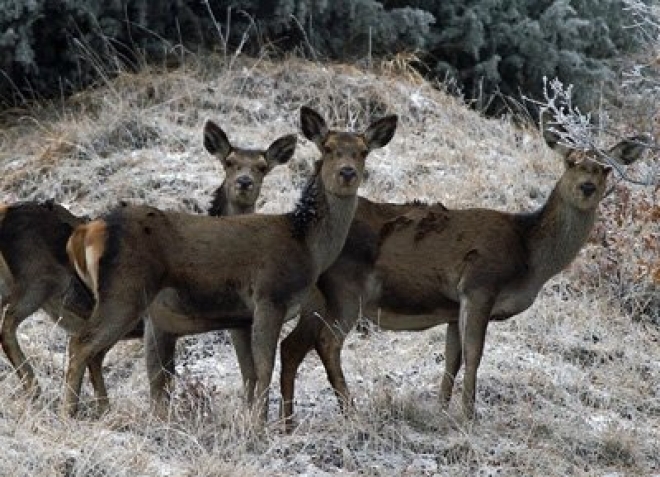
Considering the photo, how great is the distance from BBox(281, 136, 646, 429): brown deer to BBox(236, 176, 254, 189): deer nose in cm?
102

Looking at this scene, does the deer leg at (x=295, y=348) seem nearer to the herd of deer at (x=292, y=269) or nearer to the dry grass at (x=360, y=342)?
the herd of deer at (x=292, y=269)

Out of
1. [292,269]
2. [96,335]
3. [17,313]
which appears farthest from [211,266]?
[17,313]

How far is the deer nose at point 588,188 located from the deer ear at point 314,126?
189 cm

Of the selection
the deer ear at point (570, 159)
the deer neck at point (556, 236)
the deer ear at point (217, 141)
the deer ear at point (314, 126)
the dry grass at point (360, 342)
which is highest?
the deer ear at point (314, 126)

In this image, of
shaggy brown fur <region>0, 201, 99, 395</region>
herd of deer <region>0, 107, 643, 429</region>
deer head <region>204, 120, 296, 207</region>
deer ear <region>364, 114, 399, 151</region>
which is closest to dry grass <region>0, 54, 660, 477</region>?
herd of deer <region>0, 107, 643, 429</region>

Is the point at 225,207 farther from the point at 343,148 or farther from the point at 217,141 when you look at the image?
the point at 343,148

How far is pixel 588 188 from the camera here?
10.7 m

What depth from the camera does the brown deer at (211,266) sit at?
9312 mm

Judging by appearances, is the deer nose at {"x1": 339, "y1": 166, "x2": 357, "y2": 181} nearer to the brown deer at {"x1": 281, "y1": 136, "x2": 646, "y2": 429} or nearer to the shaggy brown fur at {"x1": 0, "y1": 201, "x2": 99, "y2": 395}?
the brown deer at {"x1": 281, "y1": 136, "x2": 646, "y2": 429}

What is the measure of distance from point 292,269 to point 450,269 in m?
1.38

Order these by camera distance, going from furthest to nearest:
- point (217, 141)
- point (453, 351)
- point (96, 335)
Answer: point (217, 141) < point (453, 351) < point (96, 335)

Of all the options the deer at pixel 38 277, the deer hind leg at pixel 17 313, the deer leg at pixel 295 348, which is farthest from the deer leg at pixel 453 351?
the deer hind leg at pixel 17 313

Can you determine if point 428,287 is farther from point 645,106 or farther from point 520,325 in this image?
point 645,106

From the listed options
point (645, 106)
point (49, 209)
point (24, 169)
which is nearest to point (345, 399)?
point (49, 209)
